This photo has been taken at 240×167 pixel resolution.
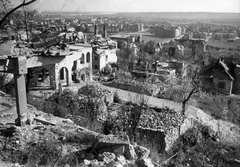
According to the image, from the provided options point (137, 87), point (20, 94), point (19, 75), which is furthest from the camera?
point (137, 87)

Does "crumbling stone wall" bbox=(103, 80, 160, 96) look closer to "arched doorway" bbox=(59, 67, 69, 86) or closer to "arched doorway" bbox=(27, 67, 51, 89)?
"arched doorway" bbox=(59, 67, 69, 86)

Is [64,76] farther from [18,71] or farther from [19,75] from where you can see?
[18,71]

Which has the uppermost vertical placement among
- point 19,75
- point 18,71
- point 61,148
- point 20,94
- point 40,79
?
point 18,71

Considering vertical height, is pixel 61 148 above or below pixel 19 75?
below

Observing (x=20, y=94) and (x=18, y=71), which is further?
(x=20, y=94)

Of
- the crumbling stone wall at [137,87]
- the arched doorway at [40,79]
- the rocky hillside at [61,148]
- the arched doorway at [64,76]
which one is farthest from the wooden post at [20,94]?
the arched doorway at [64,76]

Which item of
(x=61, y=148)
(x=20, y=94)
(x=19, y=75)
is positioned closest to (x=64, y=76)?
(x=20, y=94)

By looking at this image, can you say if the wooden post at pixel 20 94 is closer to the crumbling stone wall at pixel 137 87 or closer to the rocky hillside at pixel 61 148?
the rocky hillside at pixel 61 148

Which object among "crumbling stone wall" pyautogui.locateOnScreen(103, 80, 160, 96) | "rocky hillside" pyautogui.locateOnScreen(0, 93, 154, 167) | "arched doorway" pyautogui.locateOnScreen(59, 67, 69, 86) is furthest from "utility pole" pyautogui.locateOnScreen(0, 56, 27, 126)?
"arched doorway" pyautogui.locateOnScreen(59, 67, 69, 86)

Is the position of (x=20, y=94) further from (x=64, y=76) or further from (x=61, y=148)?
(x=64, y=76)

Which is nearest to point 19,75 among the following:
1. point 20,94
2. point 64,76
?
point 20,94

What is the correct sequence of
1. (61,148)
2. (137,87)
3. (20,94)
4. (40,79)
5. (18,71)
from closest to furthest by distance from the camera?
(61,148) → (18,71) → (20,94) → (40,79) → (137,87)
